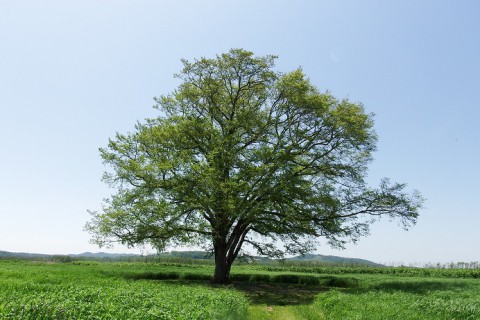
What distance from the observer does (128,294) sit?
13.6m

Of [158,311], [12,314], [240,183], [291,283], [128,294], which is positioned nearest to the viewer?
[12,314]

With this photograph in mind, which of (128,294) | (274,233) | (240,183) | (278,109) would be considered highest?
(278,109)

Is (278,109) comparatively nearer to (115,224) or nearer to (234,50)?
(234,50)

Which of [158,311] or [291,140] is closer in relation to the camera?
[158,311]

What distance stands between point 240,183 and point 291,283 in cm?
1913

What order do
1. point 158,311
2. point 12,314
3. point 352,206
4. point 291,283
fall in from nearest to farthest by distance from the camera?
point 12,314, point 158,311, point 352,206, point 291,283

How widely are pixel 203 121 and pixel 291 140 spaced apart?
807cm

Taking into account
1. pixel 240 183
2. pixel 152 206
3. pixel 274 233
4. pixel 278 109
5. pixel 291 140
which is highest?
pixel 278 109

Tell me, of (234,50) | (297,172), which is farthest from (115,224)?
(234,50)

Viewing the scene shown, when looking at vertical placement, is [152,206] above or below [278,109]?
below

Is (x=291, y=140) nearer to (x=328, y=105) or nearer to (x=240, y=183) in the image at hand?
(x=328, y=105)

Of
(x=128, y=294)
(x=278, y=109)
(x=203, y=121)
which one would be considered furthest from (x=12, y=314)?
(x=278, y=109)

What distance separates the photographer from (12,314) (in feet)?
30.2

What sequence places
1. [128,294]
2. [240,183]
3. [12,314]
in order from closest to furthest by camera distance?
[12,314], [128,294], [240,183]
